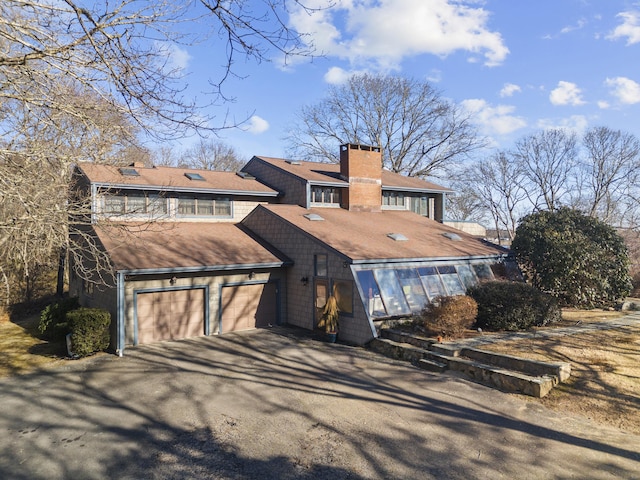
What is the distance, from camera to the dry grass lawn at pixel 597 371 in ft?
27.1

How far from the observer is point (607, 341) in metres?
11.9

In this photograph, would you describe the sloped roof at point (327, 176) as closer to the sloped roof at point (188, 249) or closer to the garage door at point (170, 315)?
the sloped roof at point (188, 249)

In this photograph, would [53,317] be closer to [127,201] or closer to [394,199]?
[127,201]

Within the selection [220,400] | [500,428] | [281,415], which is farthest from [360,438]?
[220,400]

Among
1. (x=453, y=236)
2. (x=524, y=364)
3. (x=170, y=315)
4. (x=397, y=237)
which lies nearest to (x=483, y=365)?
(x=524, y=364)

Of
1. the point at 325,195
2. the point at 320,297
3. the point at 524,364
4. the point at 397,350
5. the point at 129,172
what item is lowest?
the point at 397,350

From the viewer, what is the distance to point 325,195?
21.2 meters

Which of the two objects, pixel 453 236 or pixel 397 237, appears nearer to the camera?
pixel 397 237

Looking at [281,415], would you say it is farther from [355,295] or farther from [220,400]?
[355,295]

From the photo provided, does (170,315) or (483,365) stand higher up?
(170,315)

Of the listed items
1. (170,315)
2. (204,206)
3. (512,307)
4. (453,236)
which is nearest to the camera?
(512,307)

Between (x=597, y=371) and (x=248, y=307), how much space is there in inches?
450

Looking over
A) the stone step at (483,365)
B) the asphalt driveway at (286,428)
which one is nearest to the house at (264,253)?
the stone step at (483,365)

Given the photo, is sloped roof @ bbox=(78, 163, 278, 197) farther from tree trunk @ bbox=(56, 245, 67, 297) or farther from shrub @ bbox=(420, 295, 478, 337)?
shrub @ bbox=(420, 295, 478, 337)
